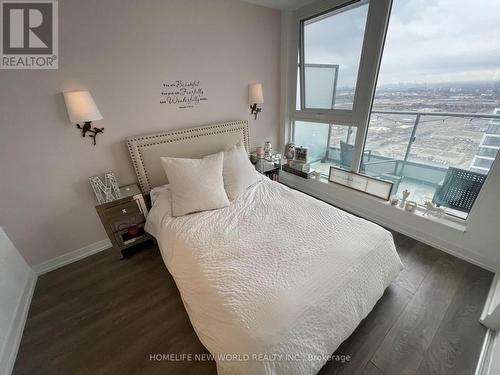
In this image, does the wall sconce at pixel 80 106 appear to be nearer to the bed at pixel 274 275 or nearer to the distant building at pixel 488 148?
the bed at pixel 274 275

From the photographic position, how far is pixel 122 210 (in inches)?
72.1

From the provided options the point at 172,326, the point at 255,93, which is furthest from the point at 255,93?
the point at 172,326

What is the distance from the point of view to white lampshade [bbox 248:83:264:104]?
2.53m

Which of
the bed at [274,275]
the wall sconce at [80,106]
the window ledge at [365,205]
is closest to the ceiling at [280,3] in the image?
the wall sconce at [80,106]

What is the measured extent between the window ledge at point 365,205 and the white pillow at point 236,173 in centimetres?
119

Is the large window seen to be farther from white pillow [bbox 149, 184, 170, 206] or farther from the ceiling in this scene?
white pillow [bbox 149, 184, 170, 206]

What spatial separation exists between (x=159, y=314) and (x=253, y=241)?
91 centimetres

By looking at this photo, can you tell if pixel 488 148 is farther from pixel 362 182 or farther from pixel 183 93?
pixel 183 93

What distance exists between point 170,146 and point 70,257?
4.85 feet

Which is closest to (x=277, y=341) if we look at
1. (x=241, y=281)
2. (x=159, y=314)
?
(x=241, y=281)

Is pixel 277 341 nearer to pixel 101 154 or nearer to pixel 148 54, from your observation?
pixel 101 154

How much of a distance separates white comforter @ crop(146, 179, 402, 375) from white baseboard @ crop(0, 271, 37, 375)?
1.03 m

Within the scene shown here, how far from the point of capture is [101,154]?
74.2 inches

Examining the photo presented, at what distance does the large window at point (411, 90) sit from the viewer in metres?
1.59
